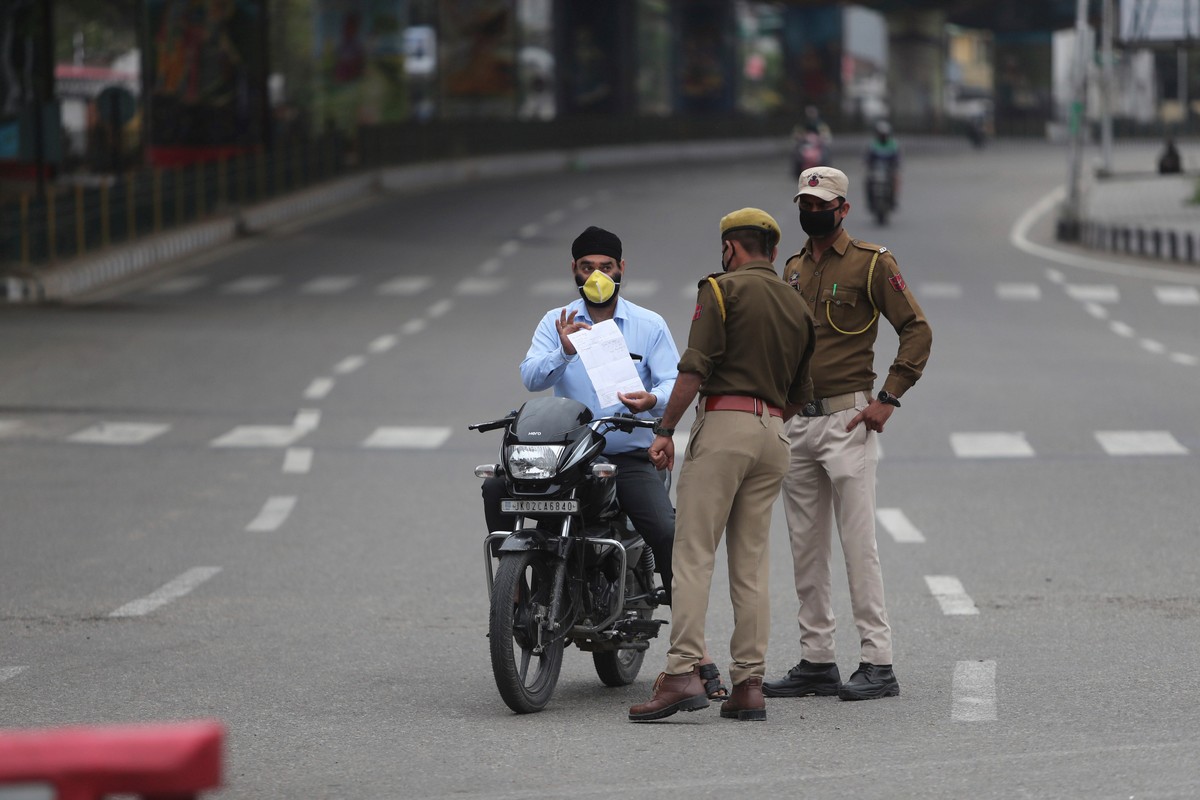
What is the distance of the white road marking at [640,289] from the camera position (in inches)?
1096

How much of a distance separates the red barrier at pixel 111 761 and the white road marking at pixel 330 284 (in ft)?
87.5

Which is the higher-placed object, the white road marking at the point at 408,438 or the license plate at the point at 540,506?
the license plate at the point at 540,506

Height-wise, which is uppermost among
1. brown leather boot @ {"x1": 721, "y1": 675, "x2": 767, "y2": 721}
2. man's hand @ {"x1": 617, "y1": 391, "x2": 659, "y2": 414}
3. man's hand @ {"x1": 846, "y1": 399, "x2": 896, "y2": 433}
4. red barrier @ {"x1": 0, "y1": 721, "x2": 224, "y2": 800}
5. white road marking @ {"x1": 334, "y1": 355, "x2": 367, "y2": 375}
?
red barrier @ {"x1": 0, "y1": 721, "x2": 224, "y2": 800}

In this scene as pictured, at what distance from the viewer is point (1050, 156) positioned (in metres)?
71.4

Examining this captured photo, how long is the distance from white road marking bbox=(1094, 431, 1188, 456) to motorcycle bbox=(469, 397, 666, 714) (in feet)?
27.9

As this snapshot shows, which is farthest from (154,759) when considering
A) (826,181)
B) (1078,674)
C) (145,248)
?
(145,248)

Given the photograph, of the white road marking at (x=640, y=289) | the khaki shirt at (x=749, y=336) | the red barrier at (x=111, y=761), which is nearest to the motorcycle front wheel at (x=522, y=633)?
the khaki shirt at (x=749, y=336)

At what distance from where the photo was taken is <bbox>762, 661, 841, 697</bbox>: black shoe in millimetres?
7277

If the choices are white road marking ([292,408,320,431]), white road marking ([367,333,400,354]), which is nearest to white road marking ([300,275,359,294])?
white road marking ([367,333,400,354])

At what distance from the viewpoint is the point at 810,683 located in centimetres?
731

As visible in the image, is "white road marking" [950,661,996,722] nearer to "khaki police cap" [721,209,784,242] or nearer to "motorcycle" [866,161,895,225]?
"khaki police cap" [721,209,784,242]

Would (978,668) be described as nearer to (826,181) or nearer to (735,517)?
(735,517)

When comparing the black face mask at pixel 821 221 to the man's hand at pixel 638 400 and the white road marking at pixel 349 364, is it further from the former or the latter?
the white road marking at pixel 349 364

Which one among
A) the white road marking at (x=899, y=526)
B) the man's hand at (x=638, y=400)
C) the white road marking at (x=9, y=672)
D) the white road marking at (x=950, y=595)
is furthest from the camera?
the white road marking at (x=899, y=526)
